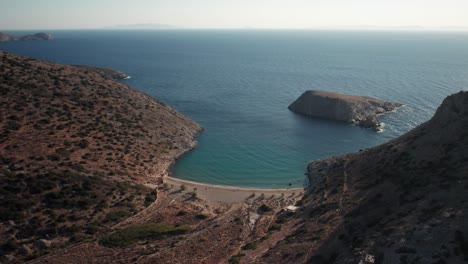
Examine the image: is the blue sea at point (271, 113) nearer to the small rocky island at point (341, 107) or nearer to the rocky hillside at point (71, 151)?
the small rocky island at point (341, 107)

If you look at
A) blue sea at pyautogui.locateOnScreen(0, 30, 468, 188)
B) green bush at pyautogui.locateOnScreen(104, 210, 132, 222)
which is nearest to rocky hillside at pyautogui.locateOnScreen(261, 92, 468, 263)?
blue sea at pyautogui.locateOnScreen(0, 30, 468, 188)

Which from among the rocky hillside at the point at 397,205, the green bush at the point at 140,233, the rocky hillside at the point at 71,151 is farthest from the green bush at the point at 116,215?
the rocky hillside at the point at 397,205

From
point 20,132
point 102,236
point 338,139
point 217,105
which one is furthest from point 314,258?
point 217,105

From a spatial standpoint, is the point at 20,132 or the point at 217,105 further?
the point at 217,105

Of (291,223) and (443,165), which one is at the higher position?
(443,165)

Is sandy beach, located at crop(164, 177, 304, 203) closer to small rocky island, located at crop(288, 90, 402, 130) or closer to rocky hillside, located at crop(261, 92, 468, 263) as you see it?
rocky hillside, located at crop(261, 92, 468, 263)

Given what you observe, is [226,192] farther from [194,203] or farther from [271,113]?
[271,113]

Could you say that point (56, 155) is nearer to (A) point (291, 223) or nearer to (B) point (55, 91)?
(B) point (55, 91)
